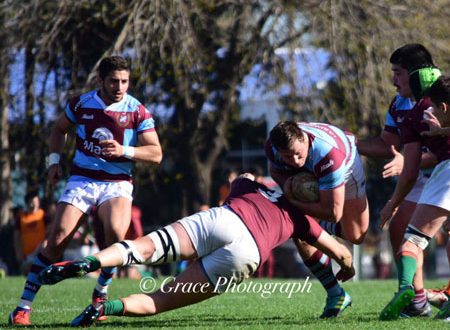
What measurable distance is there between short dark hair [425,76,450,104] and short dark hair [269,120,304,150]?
1051 mm

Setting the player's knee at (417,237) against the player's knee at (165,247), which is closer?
the player's knee at (165,247)

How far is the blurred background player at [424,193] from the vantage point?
6.91m

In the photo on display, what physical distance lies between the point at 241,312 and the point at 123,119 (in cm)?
195

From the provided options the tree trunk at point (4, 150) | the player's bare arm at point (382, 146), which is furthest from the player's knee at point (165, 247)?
the tree trunk at point (4, 150)

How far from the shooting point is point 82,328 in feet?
21.5

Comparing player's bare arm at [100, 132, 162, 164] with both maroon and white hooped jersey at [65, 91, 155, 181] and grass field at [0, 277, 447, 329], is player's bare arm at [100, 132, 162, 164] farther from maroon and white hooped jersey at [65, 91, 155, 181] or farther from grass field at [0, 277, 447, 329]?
grass field at [0, 277, 447, 329]

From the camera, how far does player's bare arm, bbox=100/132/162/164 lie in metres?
7.61

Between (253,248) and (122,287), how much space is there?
6137 mm

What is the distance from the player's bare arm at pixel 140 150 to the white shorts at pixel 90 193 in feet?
1.27

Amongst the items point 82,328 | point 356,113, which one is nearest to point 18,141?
point 356,113

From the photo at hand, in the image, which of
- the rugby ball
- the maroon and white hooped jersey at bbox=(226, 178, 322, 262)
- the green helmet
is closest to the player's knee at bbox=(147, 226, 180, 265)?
the maroon and white hooped jersey at bbox=(226, 178, 322, 262)

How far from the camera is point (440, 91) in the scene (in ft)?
23.0

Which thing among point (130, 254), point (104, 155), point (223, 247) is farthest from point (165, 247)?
point (104, 155)

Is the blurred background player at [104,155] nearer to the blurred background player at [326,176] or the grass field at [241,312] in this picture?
the grass field at [241,312]
